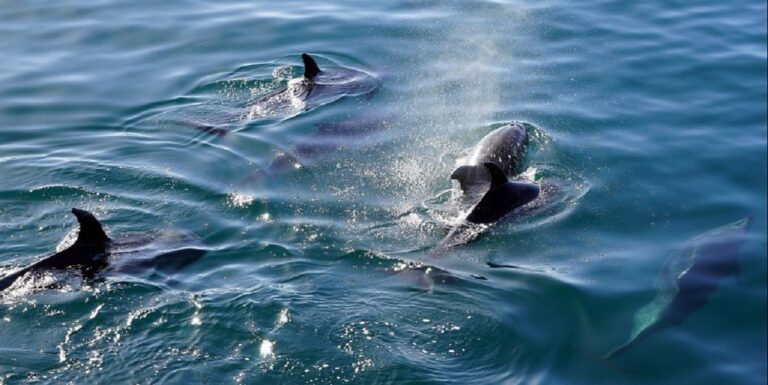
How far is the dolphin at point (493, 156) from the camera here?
13305mm

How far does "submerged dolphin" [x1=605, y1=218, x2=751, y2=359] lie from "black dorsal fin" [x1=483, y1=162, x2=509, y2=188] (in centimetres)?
241

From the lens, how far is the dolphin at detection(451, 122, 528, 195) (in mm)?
13305

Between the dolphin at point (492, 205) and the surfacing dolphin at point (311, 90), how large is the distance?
16.2ft

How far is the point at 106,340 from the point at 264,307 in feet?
5.78

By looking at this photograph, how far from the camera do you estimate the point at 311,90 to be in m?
17.0

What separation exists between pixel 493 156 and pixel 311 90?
14.8 ft

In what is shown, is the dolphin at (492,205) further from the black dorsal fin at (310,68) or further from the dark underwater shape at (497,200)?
the black dorsal fin at (310,68)

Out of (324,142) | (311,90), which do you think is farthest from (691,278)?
(311,90)

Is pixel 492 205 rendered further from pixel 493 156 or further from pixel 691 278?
pixel 691 278

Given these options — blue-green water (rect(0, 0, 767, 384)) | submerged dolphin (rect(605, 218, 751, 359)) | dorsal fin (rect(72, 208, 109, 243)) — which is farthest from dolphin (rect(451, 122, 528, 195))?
dorsal fin (rect(72, 208, 109, 243))

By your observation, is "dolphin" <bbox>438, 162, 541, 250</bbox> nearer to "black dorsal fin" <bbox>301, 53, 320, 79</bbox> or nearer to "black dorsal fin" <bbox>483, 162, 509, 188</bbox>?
"black dorsal fin" <bbox>483, 162, 509, 188</bbox>

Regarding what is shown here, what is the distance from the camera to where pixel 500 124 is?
611 inches

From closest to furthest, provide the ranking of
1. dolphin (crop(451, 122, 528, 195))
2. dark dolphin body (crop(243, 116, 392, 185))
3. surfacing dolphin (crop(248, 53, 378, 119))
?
dolphin (crop(451, 122, 528, 195)) < dark dolphin body (crop(243, 116, 392, 185)) < surfacing dolphin (crop(248, 53, 378, 119))

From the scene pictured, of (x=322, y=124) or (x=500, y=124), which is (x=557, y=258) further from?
(x=322, y=124)
